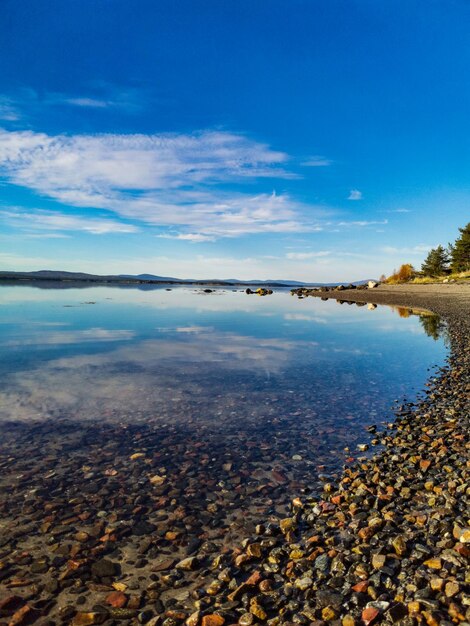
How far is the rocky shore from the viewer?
5.00 metres

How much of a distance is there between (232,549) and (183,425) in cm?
571

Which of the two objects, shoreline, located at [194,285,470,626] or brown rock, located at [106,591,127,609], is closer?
shoreline, located at [194,285,470,626]

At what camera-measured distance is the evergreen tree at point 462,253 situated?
98.6 meters

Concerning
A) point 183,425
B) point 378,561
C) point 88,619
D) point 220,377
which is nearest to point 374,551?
point 378,561

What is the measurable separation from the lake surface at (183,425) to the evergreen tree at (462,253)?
287 feet

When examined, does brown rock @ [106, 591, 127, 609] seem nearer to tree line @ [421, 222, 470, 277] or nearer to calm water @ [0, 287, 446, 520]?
calm water @ [0, 287, 446, 520]

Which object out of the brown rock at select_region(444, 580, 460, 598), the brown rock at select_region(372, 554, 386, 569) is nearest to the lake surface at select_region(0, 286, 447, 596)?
the brown rock at select_region(372, 554, 386, 569)

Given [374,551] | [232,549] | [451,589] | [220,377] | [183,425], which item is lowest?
[232,549]

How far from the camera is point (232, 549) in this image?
6.50 meters

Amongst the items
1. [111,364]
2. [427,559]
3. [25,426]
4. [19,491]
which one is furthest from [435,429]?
[111,364]

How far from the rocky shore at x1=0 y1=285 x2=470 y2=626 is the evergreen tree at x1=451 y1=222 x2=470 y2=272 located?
106m

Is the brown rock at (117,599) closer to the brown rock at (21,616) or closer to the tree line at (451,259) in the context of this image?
the brown rock at (21,616)

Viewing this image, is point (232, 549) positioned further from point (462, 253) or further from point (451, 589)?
point (462, 253)

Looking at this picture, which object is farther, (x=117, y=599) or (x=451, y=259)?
(x=451, y=259)
